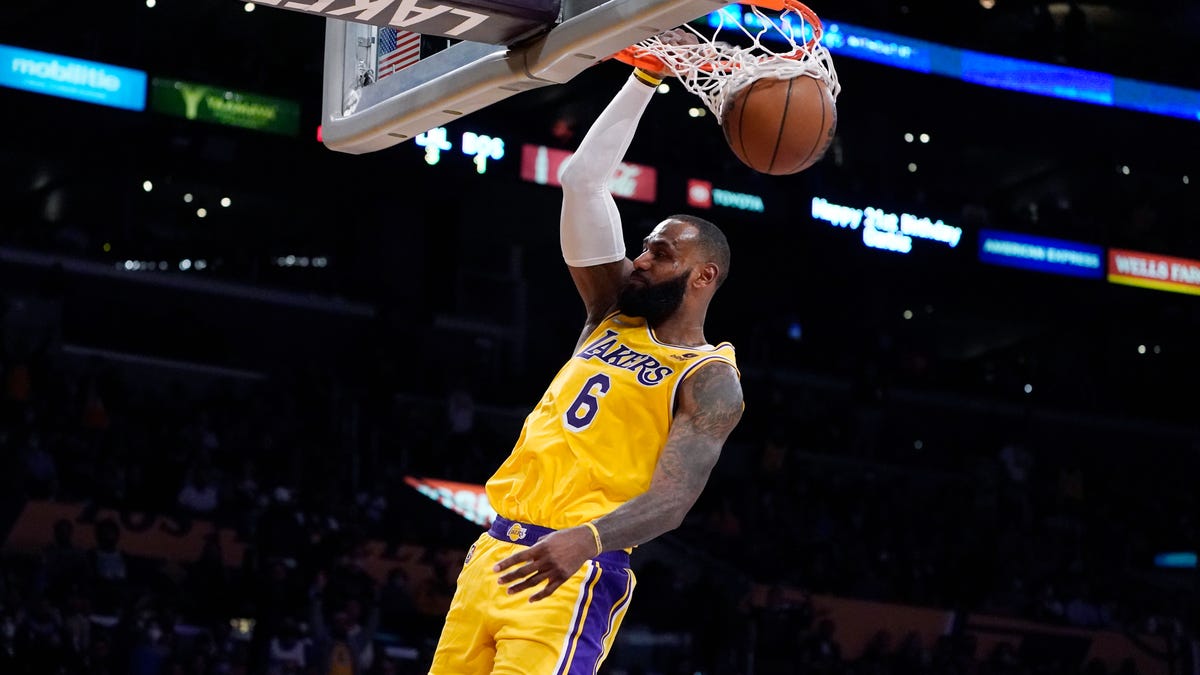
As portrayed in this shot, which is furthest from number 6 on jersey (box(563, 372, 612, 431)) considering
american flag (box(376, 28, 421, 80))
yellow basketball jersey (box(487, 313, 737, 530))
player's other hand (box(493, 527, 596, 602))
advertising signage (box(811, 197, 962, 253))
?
advertising signage (box(811, 197, 962, 253))

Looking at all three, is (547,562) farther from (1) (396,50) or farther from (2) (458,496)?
(2) (458,496)

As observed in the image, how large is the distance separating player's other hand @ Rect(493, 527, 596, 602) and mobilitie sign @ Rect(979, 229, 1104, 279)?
17607 mm

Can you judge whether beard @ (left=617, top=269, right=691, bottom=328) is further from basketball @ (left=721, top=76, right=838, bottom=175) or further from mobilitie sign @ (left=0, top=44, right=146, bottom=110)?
mobilitie sign @ (left=0, top=44, right=146, bottom=110)

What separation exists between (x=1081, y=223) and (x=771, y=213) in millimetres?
5404

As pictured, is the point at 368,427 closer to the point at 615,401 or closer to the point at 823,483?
the point at 823,483

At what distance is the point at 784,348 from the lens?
2350 cm

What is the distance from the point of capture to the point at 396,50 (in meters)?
4.88

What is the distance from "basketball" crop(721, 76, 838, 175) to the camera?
4785 mm

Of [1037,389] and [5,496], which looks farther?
[1037,389]

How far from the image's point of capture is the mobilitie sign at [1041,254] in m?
20.9

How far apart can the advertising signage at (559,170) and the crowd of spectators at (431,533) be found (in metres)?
2.73

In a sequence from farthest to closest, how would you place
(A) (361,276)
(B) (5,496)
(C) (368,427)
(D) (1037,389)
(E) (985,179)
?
1. (E) (985,179)
2. (D) (1037,389)
3. (A) (361,276)
4. (C) (368,427)
5. (B) (5,496)

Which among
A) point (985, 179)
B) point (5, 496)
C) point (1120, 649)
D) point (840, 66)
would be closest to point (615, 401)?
point (5, 496)

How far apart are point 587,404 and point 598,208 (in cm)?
65
